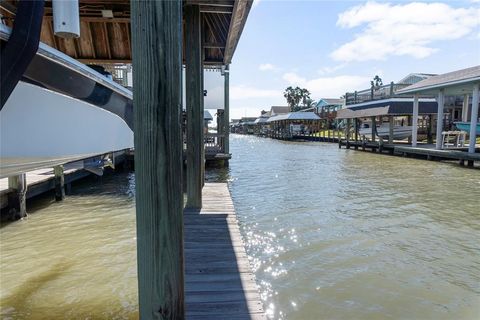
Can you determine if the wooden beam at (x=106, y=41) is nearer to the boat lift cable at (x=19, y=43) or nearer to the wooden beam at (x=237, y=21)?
the wooden beam at (x=237, y=21)

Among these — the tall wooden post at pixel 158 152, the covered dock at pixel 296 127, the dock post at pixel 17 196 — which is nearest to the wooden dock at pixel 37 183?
the dock post at pixel 17 196

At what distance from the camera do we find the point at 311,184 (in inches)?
472

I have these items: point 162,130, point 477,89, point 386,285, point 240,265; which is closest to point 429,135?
point 477,89

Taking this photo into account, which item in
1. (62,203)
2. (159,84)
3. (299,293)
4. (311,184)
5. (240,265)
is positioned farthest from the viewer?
(311,184)

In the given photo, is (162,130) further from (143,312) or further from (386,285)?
(386,285)

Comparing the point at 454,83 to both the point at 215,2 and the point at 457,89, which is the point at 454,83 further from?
the point at 215,2

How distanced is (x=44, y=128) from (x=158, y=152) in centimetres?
75

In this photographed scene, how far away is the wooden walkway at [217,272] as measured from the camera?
8.85ft

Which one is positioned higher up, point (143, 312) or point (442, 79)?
point (442, 79)

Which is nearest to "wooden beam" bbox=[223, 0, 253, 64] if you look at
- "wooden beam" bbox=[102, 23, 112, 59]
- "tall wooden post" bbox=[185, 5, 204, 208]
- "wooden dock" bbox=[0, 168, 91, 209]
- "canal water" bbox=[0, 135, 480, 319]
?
"tall wooden post" bbox=[185, 5, 204, 208]

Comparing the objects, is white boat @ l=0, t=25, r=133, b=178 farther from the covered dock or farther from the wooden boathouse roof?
the covered dock

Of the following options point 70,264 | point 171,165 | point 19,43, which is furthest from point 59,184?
point 171,165

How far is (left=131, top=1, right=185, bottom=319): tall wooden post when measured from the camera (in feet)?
4.90

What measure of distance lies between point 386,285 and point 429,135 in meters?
24.3
